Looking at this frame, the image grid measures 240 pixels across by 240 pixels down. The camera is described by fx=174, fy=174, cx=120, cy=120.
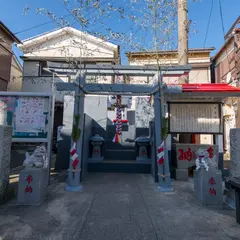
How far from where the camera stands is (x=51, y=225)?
3041 millimetres

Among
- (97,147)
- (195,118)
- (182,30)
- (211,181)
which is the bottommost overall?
(211,181)

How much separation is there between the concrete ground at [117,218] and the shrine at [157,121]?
2.74 ft

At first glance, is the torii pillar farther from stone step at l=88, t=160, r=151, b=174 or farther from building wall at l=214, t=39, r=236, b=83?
building wall at l=214, t=39, r=236, b=83

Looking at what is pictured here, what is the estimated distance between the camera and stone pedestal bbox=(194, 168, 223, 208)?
3.96 metres

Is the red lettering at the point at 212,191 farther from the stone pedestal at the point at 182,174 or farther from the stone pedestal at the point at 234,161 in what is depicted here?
the stone pedestal at the point at 182,174

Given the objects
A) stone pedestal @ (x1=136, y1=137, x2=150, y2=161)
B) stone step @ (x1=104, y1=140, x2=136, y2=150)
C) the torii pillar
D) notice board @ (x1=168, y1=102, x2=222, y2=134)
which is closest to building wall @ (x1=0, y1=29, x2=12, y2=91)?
stone step @ (x1=104, y1=140, x2=136, y2=150)

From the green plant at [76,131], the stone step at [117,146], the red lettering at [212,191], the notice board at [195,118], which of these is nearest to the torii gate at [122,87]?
the green plant at [76,131]

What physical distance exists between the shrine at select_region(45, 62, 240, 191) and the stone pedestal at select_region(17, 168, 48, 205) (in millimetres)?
1142

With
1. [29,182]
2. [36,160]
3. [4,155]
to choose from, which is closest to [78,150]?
[36,160]

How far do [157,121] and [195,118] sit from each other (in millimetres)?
1893

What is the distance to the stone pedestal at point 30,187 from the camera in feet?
13.0

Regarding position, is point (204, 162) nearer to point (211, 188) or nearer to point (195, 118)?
point (211, 188)

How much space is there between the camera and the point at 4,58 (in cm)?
1060

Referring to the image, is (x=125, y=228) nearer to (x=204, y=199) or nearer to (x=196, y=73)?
(x=204, y=199)
